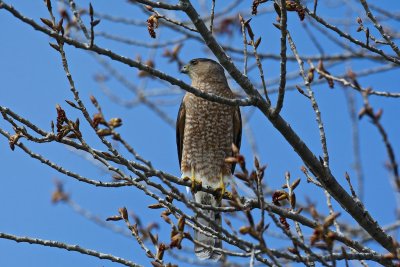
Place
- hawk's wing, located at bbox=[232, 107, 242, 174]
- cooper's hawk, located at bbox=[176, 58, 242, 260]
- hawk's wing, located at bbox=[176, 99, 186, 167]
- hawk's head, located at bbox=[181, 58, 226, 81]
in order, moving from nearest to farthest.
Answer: cooper's hawk, located at bbox=[176, 58, 242, 260], hawk's wing, located at bbox=[232, 107, 242, 174], hawk's wing, located at bbox=[176, 99, 186, 167], hawk's head, located at bbox=[181, 58, 226, 81]

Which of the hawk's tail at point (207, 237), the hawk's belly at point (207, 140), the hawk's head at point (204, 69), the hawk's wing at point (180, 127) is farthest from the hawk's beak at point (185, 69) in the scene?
the hawk's tail at point (207, 237)

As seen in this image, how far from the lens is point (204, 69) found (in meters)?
7.77

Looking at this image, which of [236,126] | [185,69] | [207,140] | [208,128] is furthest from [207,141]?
[185,69]

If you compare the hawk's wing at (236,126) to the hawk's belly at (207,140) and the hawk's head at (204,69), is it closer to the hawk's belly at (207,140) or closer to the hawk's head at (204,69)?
the hawk's belly at (207,140)

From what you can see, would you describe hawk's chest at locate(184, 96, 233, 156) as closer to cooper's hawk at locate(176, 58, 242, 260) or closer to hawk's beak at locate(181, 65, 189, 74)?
cooper's hawk at locate(176, 58, 242, 260)

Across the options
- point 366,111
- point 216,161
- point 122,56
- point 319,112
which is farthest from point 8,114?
point 216,161

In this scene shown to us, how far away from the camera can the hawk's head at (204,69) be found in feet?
25.0

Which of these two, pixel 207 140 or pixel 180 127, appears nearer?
pixel 207 140

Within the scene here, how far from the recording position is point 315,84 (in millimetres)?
7188

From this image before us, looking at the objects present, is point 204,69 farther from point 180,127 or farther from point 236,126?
point 236,126

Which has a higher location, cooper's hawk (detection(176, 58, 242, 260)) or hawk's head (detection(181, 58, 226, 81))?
hawk's head (detection(181, 58, 226, 81))

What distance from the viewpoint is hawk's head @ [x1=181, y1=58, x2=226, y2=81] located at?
763 centimetres

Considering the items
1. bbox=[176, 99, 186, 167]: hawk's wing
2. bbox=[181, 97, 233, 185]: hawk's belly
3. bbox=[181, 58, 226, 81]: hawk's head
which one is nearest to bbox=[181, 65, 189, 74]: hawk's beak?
bbox=[181, 58, 226, 81]: hawk's head

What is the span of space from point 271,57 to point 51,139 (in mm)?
3377
